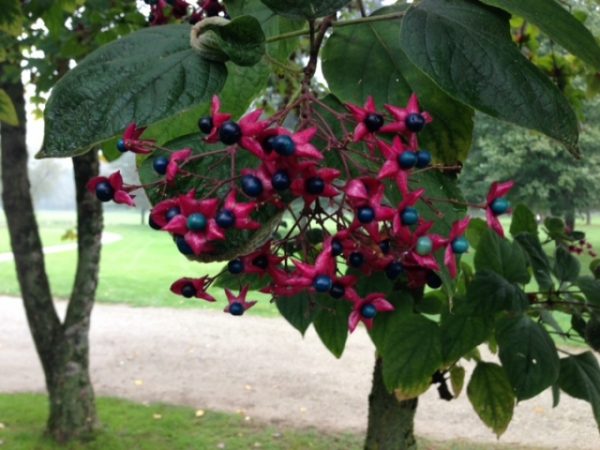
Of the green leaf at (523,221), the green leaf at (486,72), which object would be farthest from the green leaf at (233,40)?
the green leaf at (523,221)

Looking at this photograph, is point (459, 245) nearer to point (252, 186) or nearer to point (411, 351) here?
point (252, 186)

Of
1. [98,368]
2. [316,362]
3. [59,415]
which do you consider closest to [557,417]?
[316,362]

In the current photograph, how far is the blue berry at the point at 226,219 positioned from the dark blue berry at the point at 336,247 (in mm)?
118

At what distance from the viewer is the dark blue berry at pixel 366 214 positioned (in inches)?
19.0

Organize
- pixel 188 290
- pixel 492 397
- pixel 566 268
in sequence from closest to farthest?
pixel 188 290, pixel 492 397, pixel 566 268

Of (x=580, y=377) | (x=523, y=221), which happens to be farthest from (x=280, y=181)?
(x=523, y=221)

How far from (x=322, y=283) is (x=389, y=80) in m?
0.20

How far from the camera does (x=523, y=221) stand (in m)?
1.39

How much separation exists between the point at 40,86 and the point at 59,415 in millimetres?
2096

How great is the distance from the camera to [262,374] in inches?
243

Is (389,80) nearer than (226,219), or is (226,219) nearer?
(226,219)

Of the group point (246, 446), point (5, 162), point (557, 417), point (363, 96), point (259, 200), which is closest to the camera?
point (259, 200)

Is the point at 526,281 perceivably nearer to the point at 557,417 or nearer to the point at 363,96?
the point at 363,96

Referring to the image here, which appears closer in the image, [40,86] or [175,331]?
[40,86]
